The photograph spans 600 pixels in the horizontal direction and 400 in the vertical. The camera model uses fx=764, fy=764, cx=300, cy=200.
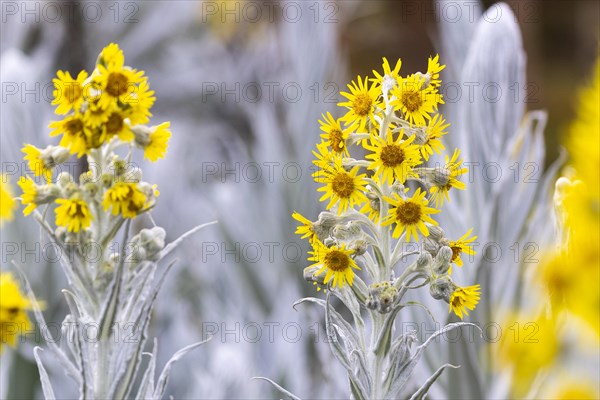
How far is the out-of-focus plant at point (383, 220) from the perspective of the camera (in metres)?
0.46

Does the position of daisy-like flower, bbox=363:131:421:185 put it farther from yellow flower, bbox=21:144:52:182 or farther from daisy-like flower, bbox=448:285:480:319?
yellow flower, bbox=21:144:52:182

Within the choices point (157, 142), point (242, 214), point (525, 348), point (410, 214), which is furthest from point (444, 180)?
point (242, 214)

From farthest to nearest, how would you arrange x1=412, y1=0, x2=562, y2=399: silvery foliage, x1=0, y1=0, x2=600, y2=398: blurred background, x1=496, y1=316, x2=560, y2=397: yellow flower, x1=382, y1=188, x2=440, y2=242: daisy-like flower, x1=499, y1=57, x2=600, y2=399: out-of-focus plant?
1. x1=0, y1=0, x2=600, y2=398: blurred background
2. x1=412, y1=0, x2=562, y2=399: silvery foliage
3. x1=496, y1=316, x2=560, y2=397: yellow flower
4. x1=382, y1=188, x2=440, y2=242: daisy-like flower
5. x1=499, y1=57, x2=600, y2=399: out-of-focus plant

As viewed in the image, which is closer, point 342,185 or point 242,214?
point 342,185

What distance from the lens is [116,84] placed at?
47 cm

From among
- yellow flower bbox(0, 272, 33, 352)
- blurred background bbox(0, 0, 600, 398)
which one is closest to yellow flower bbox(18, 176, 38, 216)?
yellow flower bbox(0, 272, 33, 352)

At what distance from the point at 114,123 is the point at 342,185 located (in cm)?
15

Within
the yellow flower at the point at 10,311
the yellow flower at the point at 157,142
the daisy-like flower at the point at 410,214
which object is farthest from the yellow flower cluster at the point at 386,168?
the yellow flower at the point at 10,311

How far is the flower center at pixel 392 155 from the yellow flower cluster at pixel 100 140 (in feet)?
0.46

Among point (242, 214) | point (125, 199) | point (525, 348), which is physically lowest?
point (525, 348)

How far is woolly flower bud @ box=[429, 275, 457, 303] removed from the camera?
471 millimetres

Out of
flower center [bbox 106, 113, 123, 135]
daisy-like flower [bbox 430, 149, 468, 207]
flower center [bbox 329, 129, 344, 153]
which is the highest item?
flower center [bbox 106, 113, 123, 135]

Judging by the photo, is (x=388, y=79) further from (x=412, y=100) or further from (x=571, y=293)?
(x=571, y=293)

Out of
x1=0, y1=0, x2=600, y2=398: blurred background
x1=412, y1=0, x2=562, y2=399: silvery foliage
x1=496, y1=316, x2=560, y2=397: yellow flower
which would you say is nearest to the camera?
x1=496, y1=316, x2=560, y2=397: yellow flower
